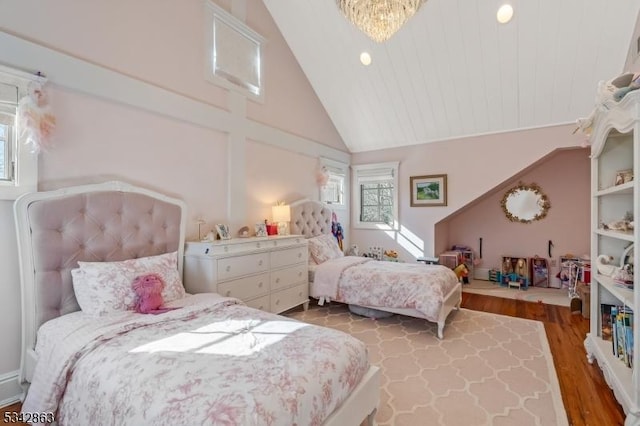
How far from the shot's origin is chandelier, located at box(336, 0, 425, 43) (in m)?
2.26

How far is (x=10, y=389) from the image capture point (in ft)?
6.72

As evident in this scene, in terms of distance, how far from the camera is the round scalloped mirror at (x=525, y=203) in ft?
18.1

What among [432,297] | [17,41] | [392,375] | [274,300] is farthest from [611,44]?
[17,41]

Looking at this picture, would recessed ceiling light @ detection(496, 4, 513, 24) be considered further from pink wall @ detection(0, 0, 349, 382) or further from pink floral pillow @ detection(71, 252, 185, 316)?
pink floral pillow @ detection(71, 252, 185, 316)

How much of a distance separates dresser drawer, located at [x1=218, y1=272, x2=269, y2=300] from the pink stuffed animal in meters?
0.73

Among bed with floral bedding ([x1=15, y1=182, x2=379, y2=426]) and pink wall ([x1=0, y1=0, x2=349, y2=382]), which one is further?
pink wall ([x1=0, y1=0, x2=349, y2=382])

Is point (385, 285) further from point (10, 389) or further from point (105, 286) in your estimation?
point (10, 389)

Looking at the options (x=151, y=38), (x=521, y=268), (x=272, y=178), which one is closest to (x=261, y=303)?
(x=272, y=178)

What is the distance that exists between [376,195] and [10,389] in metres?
5.11

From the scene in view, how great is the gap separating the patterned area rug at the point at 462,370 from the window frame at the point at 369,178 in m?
2.13

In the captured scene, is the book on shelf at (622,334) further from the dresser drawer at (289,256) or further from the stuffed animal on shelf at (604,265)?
the dresser drawer at (289,256)

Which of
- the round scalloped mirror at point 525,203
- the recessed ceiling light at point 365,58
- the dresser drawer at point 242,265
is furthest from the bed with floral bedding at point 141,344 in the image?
the round scalloped mirror at point 525,203

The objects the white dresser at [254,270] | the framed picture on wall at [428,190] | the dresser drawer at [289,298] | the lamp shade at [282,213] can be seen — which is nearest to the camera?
the white dresser at [254,270]

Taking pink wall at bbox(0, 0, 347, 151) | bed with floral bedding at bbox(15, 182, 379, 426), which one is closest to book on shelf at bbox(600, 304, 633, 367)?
bed with floral bedding at bbox(15, 182, 379, 426)
